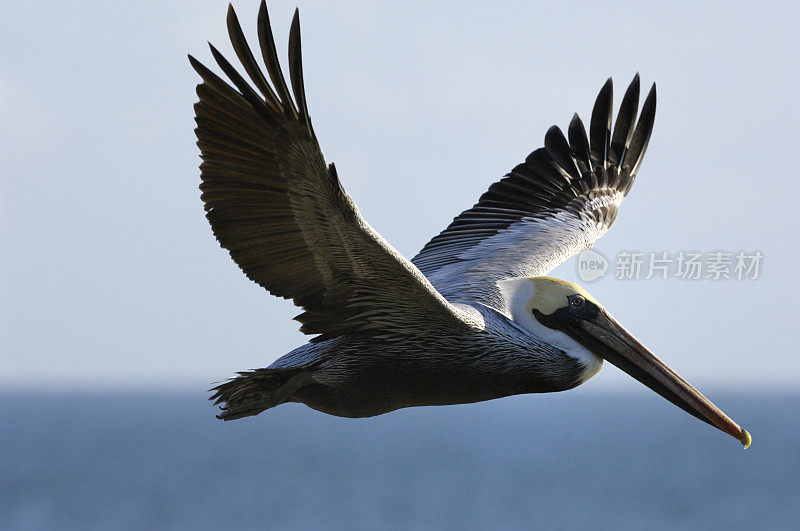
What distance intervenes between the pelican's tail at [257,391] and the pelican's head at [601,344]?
131cm

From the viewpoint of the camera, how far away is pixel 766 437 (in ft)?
382

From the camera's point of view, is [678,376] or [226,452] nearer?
[678,376]

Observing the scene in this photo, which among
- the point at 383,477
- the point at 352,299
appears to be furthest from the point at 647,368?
the point at 383,477

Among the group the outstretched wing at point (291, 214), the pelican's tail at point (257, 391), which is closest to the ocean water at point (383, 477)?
the pelican's tail at point (257, 391)

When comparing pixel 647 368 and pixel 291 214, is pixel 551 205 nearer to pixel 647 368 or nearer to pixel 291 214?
pixel 647 368

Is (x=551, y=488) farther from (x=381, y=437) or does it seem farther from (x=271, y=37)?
(x=271, y=37)

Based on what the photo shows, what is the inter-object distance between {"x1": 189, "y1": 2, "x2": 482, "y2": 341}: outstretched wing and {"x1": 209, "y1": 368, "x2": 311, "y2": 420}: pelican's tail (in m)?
0.31

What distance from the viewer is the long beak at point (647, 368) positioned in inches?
238

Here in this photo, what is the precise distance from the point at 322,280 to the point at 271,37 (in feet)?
4.44

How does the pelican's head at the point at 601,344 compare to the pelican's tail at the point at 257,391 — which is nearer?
the pelican's tail at the point at 257,391

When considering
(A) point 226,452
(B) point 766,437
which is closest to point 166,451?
(A) point 226,452

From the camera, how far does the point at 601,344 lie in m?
6.10

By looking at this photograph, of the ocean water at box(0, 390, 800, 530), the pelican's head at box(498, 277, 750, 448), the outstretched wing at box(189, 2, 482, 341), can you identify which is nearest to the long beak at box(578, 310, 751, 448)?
the pelican's head at box(498, 277, 750, 448)

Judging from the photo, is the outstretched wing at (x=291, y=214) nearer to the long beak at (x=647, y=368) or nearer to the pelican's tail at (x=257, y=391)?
the pelican's tail at (x=257, y=391)
